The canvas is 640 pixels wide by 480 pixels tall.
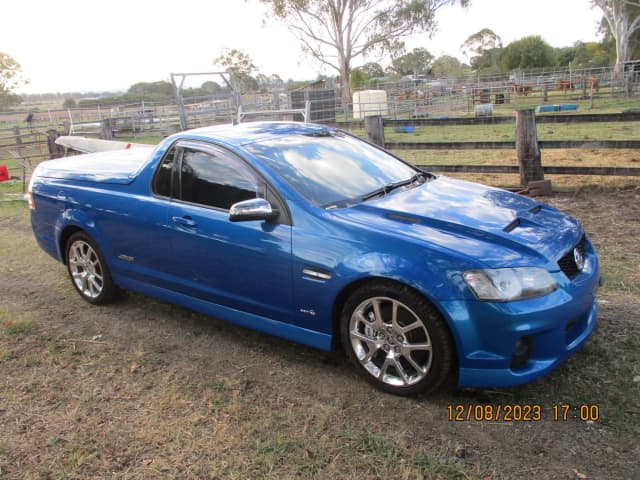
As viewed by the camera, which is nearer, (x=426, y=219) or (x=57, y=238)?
(x=426, y=219)

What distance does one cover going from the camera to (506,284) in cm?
284

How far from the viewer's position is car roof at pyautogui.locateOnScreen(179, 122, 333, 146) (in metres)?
3.99

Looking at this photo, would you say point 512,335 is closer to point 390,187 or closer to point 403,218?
point 403,218

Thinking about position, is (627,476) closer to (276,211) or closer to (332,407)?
(332,407)

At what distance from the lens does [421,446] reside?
2.75 meters

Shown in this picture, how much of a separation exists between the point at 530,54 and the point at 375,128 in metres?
57.1

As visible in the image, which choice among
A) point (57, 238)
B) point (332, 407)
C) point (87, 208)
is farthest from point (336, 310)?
point (57, 238)

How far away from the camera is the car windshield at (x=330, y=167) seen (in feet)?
11.8

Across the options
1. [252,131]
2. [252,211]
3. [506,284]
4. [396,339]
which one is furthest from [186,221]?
[506,284]

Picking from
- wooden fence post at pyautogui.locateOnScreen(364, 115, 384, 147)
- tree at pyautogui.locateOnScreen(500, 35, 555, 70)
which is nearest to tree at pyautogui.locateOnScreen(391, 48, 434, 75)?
tree at pyautogui.locateOnScreen(500, 35, 555, 70)

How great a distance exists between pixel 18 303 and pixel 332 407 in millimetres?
3565

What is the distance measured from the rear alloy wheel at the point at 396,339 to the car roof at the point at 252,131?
1541 millimetres

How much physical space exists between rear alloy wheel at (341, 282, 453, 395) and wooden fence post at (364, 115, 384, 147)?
611cm

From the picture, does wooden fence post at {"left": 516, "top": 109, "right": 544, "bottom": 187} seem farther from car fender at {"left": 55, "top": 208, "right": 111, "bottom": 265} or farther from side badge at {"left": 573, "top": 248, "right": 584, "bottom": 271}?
car fender at {"left": 55, "top": 208, "right": 111, "bottom": 265}
